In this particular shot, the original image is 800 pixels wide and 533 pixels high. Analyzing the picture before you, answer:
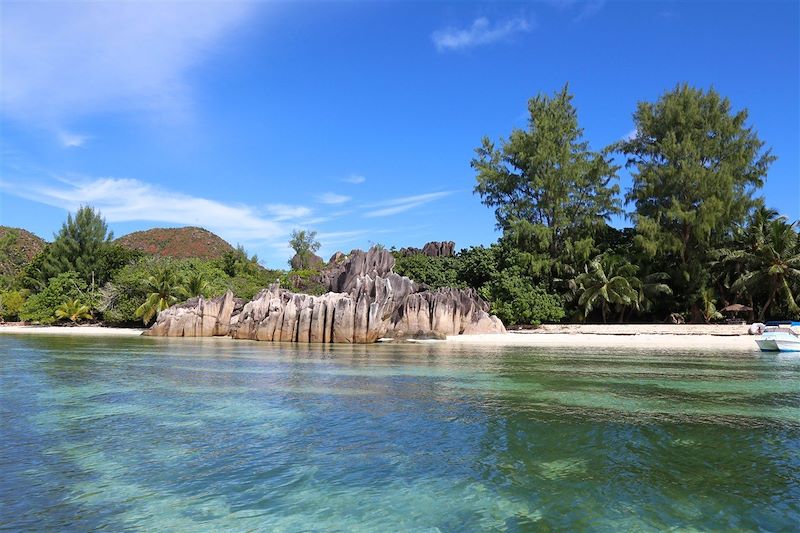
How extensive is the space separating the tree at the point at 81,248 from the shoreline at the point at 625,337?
53.3ft

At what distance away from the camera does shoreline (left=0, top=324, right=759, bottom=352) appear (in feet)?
99.1

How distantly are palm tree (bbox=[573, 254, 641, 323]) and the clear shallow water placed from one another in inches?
→ 840

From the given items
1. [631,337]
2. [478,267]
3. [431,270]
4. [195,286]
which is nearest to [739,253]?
[631,337]

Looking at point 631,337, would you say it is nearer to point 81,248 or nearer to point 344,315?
point 344,315

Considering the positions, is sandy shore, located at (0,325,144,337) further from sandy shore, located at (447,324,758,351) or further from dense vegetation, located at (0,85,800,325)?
sandy shore, located at (447,324,758,351)

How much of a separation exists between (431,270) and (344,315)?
14695 millimetres

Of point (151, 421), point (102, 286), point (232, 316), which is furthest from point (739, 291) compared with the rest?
point (102, 286)

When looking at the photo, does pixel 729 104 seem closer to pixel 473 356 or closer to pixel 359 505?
pixel 473 356

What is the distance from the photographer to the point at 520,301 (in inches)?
1487

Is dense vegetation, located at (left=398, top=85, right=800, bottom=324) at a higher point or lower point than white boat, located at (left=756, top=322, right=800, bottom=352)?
higher

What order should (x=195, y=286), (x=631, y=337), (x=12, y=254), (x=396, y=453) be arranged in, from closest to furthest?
(x=396, y=453) < (x=631, y=337) < (x=195, y=286) < (x=12, y=254)

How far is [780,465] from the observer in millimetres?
7527

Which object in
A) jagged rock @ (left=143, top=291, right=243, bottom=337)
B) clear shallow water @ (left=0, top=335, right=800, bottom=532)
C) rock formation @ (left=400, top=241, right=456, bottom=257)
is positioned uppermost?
rock formation @ (left=400, top=241, right=456, bottom=257)

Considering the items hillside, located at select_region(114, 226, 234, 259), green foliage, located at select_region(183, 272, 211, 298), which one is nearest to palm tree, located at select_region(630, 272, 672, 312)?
green foliage, located at select_region(183, 272, 211, 298)
